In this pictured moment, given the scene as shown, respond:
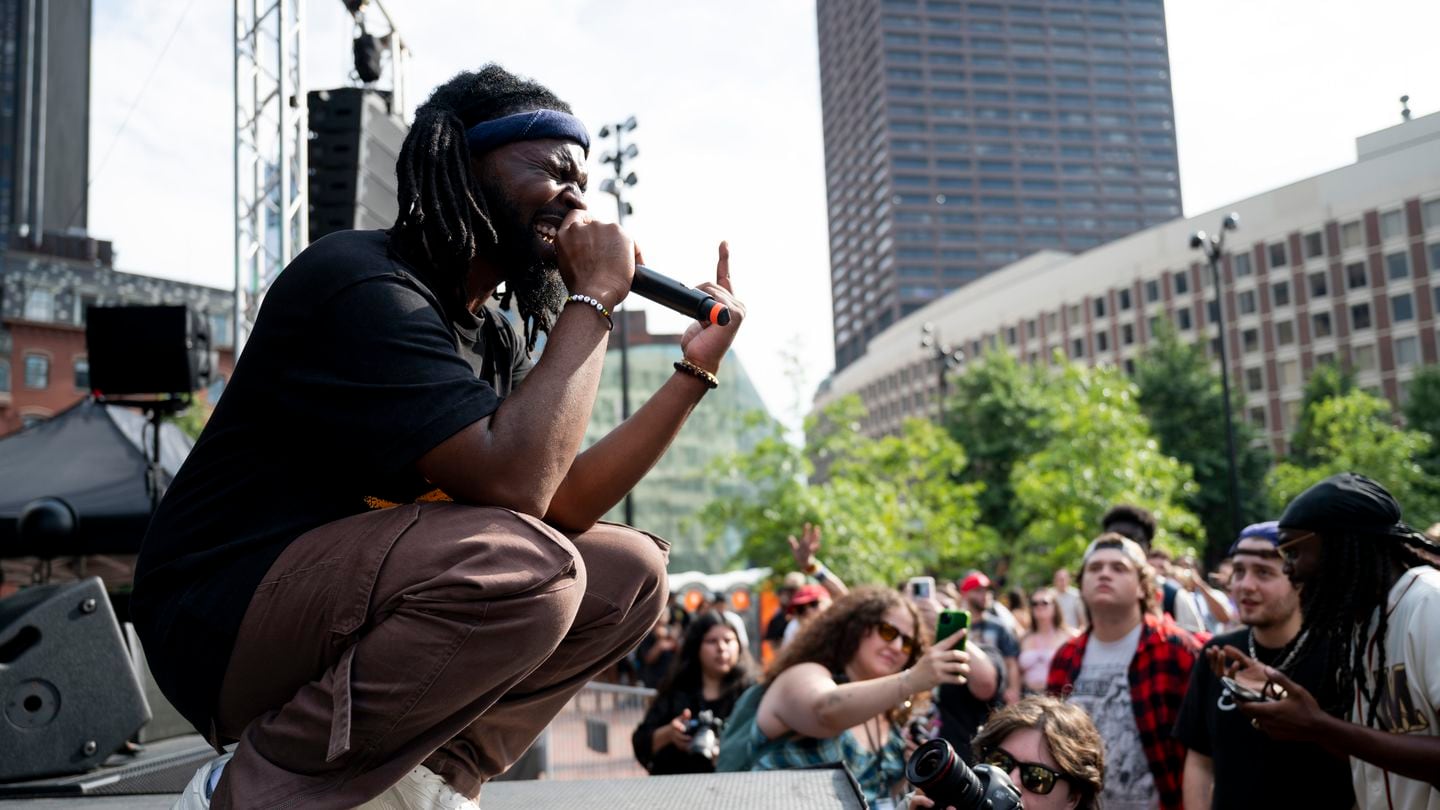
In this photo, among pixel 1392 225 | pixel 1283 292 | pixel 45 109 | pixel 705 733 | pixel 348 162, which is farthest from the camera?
pixel 45 109

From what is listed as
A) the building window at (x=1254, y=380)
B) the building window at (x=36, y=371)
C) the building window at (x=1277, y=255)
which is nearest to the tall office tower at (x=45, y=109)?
the building window at (x=36, y=371)

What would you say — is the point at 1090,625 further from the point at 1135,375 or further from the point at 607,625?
the point at 1135,375

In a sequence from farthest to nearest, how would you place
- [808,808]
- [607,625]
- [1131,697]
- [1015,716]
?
[1131,697] → [1015,716] → [808,808] → [607,625]

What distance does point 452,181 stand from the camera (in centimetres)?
212

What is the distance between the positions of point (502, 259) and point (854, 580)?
68.9 ft

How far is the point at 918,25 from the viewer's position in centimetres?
13325

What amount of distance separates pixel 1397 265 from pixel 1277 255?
6.33m

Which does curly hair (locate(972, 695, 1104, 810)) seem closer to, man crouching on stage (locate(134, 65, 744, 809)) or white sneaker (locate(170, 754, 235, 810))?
man crouching on stage (locate(134, 65, 744, 809))

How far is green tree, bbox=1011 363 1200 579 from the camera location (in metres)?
26.7

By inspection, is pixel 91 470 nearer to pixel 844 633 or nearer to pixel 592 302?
pixel 844 633

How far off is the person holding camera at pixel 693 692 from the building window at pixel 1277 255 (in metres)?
62.5

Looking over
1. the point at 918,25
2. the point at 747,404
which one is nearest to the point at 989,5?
the point at 918,25

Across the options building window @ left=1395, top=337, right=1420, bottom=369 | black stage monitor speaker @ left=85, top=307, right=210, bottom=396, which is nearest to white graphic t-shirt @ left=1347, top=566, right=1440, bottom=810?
black stage monitor speaker @ left=85, top=307, right=210, bottom=396

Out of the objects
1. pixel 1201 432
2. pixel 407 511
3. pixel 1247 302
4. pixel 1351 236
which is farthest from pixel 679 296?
pixel 1247 302
